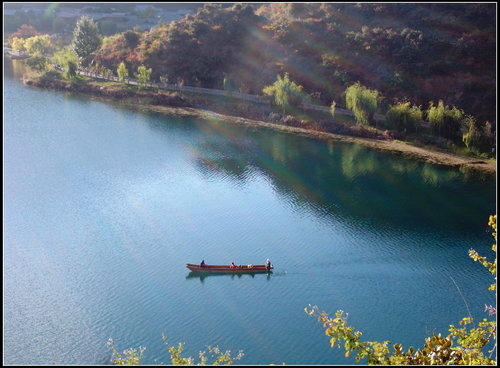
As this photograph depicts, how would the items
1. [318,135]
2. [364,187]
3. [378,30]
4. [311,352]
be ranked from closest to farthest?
[311,352] → [364,187] → [318,135] → [378,30]

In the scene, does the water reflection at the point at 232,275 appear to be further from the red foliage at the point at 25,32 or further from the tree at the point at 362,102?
the red foliage at the point at 25,32

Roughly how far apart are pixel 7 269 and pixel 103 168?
23.0 metres

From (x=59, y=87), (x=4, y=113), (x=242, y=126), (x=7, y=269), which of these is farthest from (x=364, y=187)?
(x=59, y=87)

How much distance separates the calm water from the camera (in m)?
38.2

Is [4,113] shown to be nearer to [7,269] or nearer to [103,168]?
[103,168]

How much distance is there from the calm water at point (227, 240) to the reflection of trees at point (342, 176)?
28 centimetres

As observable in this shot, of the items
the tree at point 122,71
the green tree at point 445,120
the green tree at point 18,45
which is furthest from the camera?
the green tree at point 18,45

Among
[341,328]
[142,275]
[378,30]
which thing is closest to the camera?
[341,328]

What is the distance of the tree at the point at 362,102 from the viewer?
82.4 metres

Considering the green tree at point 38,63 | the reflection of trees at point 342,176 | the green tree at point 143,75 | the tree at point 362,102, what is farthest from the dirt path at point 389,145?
the green tree at point 38,63

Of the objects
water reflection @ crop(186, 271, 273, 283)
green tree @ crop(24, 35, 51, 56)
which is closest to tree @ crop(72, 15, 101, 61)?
green tree @ crop(24, 35, 51, 56)

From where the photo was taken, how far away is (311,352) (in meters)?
36.2

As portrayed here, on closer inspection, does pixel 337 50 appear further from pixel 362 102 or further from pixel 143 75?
pixel 143 75

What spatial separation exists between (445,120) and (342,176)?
2113 cm
